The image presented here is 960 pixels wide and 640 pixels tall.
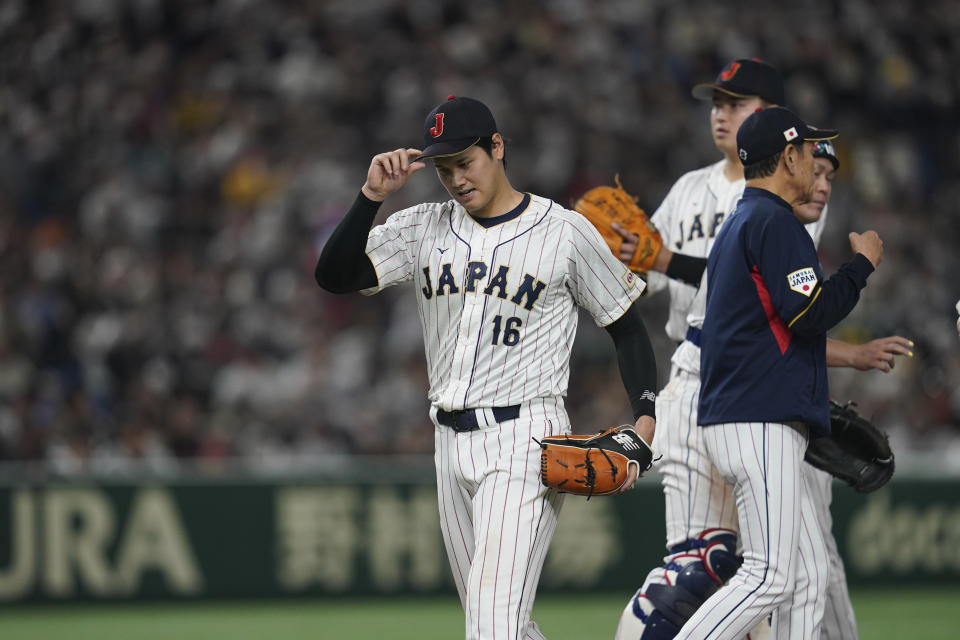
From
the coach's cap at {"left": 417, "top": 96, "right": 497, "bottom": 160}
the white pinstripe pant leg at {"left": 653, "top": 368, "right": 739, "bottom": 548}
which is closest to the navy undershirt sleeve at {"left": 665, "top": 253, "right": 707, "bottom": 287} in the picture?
the white pinstripe pant leg at {"left": 653, "top": 368, "right": 739, "bottom": 548}

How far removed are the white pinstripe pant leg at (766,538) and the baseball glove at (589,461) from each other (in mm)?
370

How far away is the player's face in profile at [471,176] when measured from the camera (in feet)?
13.9

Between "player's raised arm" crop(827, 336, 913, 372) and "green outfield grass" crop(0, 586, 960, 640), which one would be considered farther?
"green outfield grass" crop(0, 586, 960, 640)

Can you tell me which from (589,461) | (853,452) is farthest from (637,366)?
(853,452)

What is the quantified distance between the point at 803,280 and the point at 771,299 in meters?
0.13

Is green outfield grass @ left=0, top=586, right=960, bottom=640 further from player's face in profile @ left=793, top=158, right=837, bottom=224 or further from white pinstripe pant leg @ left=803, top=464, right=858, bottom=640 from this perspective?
player's face in profile @ left=793, top=158, right=837, bottom=224

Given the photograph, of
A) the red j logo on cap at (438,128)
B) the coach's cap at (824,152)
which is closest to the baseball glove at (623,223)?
the coach's cap at (824,152)

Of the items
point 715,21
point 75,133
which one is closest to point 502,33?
point 715,21

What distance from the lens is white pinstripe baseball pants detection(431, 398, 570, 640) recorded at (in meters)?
4.02

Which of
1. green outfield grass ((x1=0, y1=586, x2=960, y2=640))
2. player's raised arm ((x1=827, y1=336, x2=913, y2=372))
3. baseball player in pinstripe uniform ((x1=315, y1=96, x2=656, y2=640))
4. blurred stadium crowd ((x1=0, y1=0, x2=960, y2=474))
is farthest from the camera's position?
blurred stadium crowd ((x1=0, y1=0, x2=960, y2=474))

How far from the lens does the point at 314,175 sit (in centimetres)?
1234

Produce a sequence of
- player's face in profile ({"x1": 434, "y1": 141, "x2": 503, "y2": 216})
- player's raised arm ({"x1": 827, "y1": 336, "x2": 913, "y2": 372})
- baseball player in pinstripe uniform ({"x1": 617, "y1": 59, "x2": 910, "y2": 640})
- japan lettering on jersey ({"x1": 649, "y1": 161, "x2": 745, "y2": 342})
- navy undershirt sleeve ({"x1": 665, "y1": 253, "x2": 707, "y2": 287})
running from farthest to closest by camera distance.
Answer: japan lettering on jersey ({"x1": 649, "y1": 161, "x2": 745, "y2": 342}) < navy undershirt sleeve ({"x1": 665, "y1": 253, "x2": 707, "y2": 287}) < baseball player in pinstripe uniform ({"x1": 617, "y1": 59, "x2": 910, "y2": 640}) < player's raised arm ({"x1": 827, "y1": 336, "x2": 913, "y2": 372}) < player's face in profile ({"x1": 434, "y1": 141, "x2": 503, "y2": 216})

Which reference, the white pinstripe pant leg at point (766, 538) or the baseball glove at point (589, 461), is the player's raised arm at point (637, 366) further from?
the white pinstripe pant leg at point (766, 538)

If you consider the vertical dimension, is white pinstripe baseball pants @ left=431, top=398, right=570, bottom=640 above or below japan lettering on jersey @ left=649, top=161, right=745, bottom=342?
below
